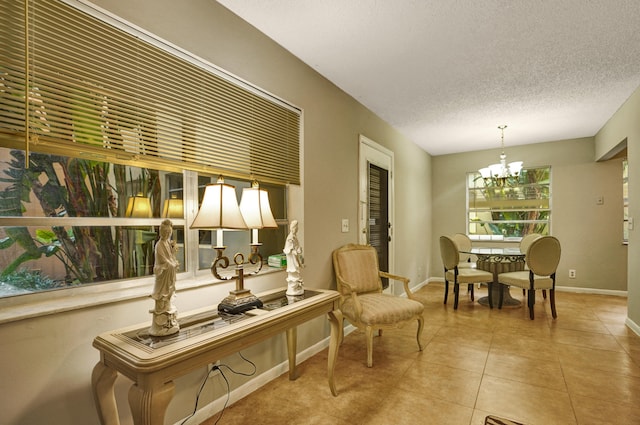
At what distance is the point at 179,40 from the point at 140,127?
589mm

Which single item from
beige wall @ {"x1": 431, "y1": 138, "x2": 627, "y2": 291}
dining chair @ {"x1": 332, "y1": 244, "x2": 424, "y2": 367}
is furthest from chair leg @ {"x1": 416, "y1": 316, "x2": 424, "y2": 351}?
beige wall @ {"x1": 431, "y1": 138, "x2": 627, "y2": 291}

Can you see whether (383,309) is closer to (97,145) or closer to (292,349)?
(292,349)

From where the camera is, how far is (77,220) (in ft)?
4.87

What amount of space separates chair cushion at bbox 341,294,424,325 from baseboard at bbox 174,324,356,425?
0.46m

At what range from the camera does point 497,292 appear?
4.43 m

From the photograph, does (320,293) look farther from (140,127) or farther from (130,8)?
(130,8)

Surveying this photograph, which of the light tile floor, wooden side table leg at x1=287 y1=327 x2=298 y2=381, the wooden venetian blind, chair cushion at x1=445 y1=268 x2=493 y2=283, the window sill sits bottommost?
the light tile floor

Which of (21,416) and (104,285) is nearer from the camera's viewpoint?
(21,416)

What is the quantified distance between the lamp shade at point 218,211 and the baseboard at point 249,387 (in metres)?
1.16

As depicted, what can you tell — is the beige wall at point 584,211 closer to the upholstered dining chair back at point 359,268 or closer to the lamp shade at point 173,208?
the upholstered dining chair back at point 359,268

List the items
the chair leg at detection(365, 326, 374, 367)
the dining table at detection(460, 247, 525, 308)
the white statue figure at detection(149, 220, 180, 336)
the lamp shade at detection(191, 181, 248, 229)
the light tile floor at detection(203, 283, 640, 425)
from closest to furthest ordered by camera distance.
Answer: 1. the white statue figure at detection(149, 220, 180, 336)
2. the lamp shade at detection(191, 181, 248, 229)
3. the light tile floor at detection(203, 283, 640, 425)
4. the chair leg at detection(365, 326, 374, 367)
5. the dining table at detection(460, 247, 525, 308)

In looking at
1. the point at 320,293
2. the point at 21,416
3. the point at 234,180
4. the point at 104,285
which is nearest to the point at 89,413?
the point at 21,416

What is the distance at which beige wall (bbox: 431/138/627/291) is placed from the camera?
5.07 m

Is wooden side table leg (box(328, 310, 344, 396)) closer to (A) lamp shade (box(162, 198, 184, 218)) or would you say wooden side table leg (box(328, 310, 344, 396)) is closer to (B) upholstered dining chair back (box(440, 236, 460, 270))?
(A) lamp shade (box(162, 198, 184, 218))
